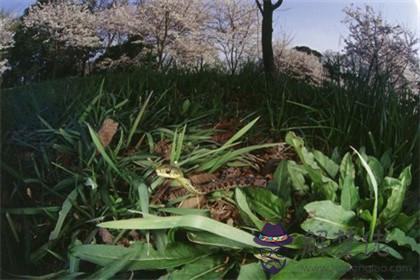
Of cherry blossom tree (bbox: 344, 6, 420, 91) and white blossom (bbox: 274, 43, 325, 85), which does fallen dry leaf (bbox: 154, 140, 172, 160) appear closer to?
white blossom (bbox: 274, 43, 325, 85)

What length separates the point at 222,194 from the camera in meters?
0.93

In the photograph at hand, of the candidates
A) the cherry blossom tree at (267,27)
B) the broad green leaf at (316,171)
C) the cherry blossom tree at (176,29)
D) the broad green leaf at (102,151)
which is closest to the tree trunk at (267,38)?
the cherry blossom tree at (267,27)

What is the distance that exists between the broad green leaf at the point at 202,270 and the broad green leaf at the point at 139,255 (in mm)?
11

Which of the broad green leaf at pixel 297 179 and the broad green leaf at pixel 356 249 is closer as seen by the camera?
the broad green leaf at pixel 356 249

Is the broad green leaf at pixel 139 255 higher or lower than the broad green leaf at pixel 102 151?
lower

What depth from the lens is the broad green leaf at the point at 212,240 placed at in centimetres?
82

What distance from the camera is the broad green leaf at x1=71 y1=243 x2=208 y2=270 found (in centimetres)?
83

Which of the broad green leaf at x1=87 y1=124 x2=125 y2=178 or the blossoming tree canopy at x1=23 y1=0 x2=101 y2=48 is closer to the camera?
the broad green leaf at x1=87 y1=124 x2=125 y2=178

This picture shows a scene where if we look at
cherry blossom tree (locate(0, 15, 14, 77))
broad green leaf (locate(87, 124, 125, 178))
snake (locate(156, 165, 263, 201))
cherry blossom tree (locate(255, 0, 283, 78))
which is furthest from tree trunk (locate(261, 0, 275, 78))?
cherry blossom tree (locate(0, 15, 14, 77))

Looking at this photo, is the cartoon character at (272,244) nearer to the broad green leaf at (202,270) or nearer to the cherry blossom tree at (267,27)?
the broad green leaf at (202,270)

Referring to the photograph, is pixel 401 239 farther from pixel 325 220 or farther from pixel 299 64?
pixel 299 64

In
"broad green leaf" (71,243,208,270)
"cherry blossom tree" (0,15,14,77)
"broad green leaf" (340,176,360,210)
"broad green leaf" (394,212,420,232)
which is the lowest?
"broad green leaf" (71,243,208,270)

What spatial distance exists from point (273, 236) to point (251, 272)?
0.27 feet

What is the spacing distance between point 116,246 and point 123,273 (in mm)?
48
